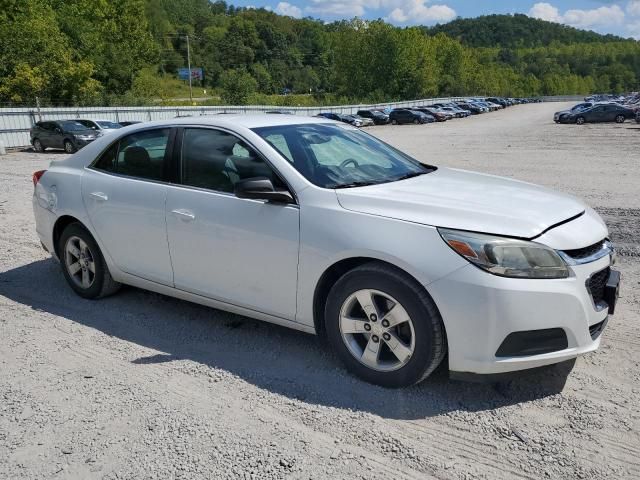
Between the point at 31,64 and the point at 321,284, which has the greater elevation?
the point at 31,64

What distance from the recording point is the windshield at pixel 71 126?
77.4ft

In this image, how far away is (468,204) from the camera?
11.0 feet

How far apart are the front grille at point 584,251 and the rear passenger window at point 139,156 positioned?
2.91 meters

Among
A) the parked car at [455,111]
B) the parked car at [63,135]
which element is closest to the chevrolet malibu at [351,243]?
the parked car at [63,135]

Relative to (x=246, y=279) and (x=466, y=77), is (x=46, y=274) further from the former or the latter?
(x=466, y=77)

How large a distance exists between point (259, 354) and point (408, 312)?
126 cm

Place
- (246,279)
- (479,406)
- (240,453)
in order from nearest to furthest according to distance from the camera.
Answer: (240,453)
(479,406)
(246,279)

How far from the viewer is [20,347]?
4172 millimetres

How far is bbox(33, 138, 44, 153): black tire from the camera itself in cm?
2490

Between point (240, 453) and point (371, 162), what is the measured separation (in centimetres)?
227

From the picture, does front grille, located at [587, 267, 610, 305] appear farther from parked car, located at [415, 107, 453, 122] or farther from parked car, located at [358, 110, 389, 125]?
parked car, located at [415, 107, 453, 122]

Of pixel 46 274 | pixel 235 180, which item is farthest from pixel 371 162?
pixel 46 274

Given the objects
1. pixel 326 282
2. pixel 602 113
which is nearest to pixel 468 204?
pixel 326 282

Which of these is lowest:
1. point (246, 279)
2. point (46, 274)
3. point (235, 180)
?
point (46, 274)
